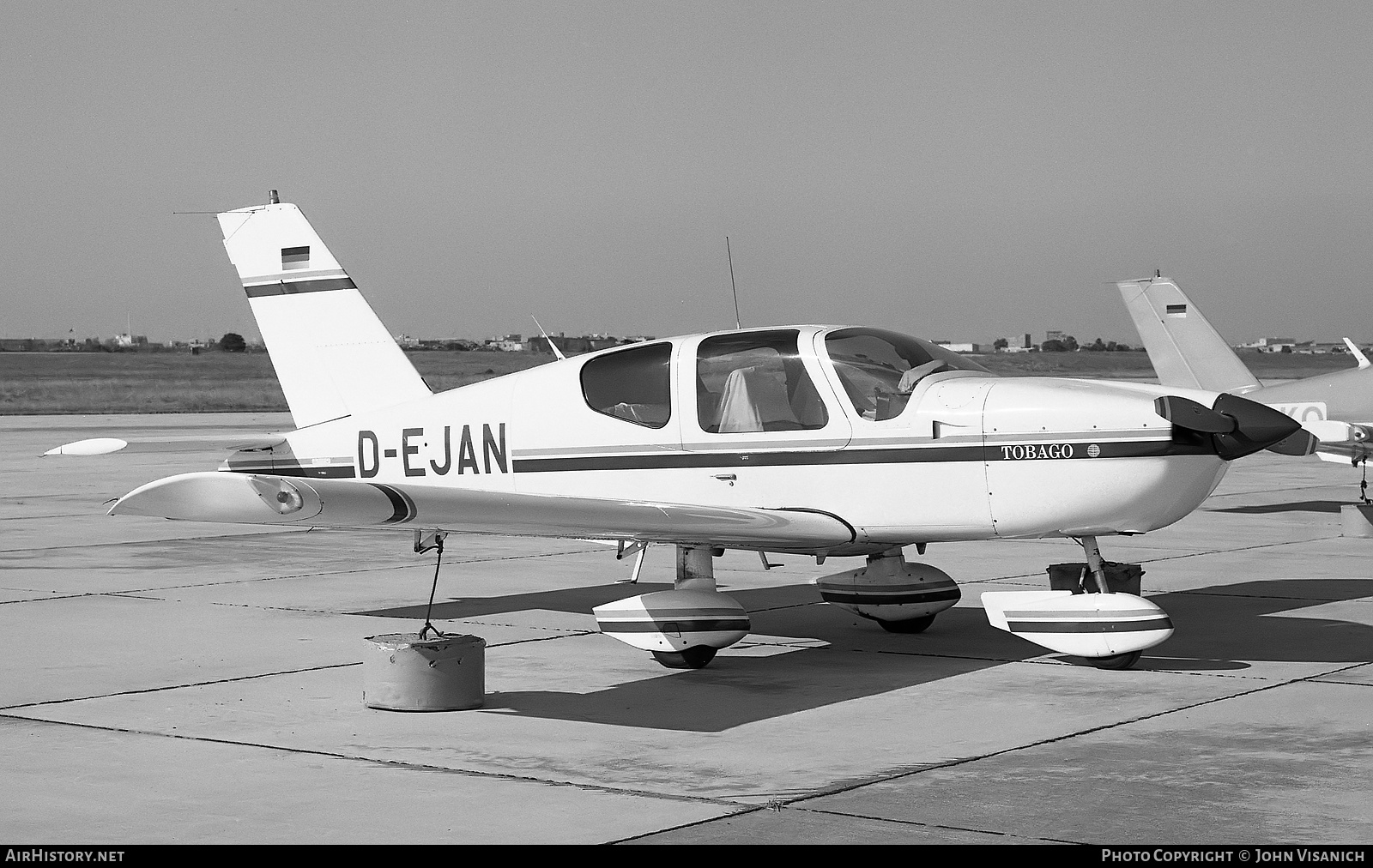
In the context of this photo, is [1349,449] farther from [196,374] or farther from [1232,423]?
[196,374]

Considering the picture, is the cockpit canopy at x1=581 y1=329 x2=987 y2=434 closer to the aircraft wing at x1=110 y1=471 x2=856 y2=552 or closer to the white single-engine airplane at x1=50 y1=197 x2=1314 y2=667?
the white single-engine airplane at x1=50 y1=197 x2=1314 y2=667

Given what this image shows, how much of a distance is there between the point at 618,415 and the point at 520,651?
4.93 ft

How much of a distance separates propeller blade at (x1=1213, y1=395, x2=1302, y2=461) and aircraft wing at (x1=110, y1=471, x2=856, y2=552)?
2030mm

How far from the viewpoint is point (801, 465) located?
27.8 ft

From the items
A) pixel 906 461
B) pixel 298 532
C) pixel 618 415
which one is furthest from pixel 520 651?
pixel 298 532

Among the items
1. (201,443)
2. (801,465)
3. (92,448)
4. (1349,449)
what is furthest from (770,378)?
(1349,449)

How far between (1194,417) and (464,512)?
12.0 feet

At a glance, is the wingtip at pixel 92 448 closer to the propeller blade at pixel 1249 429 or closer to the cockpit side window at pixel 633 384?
the cockpit side window at pixel 633 384

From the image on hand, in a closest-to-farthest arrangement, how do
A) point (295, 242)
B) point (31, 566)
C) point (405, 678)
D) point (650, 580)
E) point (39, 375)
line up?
point (405, 678)
point (295, 242)
point (650, 580)
point (31, 566)
point (39, 375)

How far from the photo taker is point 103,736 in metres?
6.45

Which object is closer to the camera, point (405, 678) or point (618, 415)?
point (405, 678)

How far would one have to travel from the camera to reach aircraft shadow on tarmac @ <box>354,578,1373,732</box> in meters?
7.24

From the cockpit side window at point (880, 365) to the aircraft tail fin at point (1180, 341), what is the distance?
13180 mm

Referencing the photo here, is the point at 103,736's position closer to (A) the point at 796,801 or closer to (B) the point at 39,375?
(A) the point at 796,801
